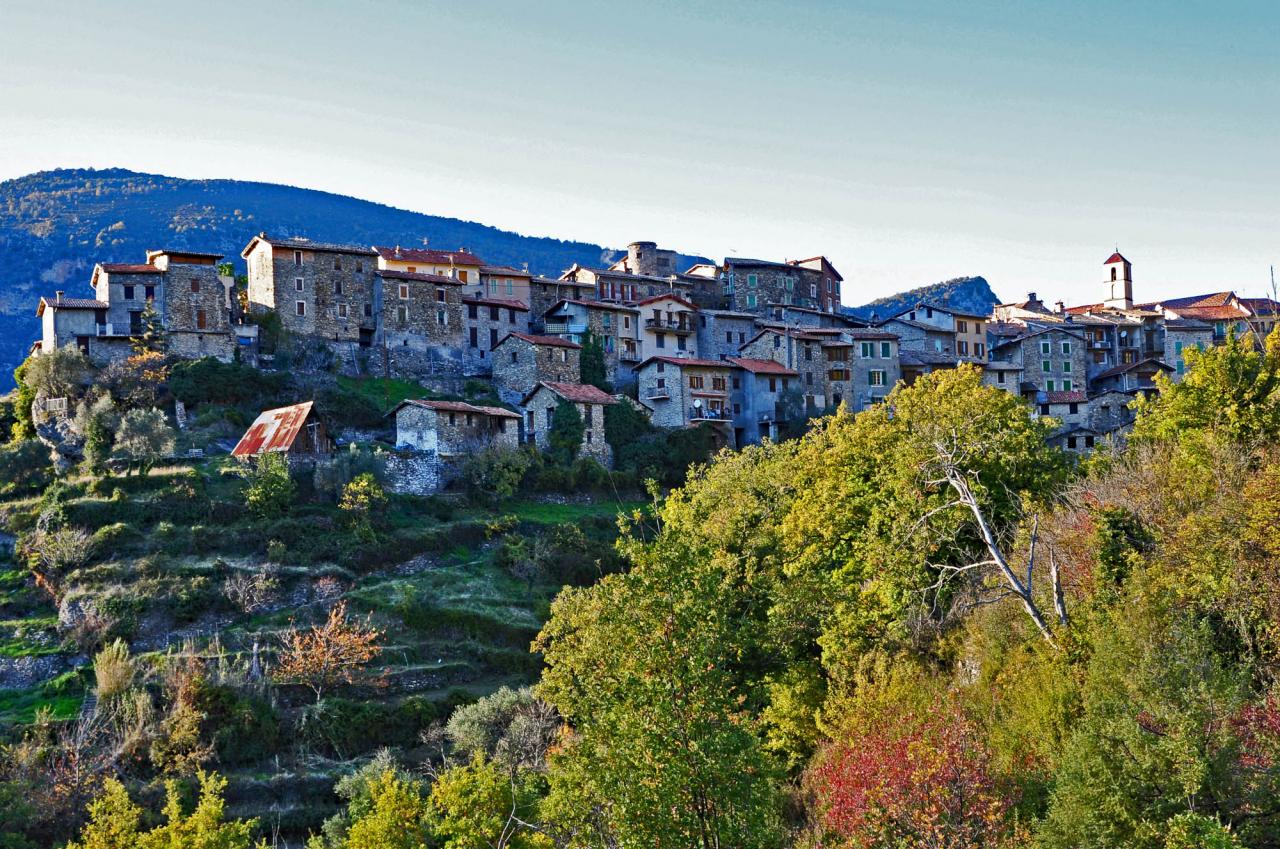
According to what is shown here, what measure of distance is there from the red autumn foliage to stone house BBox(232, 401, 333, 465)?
36300mm

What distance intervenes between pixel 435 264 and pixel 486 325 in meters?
6.52

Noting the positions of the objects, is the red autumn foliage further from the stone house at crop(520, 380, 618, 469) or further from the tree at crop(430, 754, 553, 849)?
the stone house at crop(520, 380, 618, 469)

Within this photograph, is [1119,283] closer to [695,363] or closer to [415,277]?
[695,363]

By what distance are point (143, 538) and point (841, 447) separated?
2864 cm

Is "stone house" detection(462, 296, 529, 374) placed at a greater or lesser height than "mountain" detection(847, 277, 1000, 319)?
lesser

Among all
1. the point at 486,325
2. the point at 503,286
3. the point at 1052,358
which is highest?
the point at 503,286

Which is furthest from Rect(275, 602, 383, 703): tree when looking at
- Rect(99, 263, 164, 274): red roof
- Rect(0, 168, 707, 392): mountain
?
Rect(0, 168, 707, 392): mountain

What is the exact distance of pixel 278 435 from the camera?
2345 inches

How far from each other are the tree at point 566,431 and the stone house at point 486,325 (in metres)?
9.18

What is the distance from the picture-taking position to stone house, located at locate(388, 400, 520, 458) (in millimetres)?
62375

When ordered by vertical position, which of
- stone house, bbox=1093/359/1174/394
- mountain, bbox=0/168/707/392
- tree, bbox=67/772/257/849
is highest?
mountain, bbox=0/168/707/392

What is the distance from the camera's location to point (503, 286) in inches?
3204

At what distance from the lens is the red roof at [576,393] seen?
67188 millimetres

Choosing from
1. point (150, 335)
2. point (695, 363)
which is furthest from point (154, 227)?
point (695, 363)
